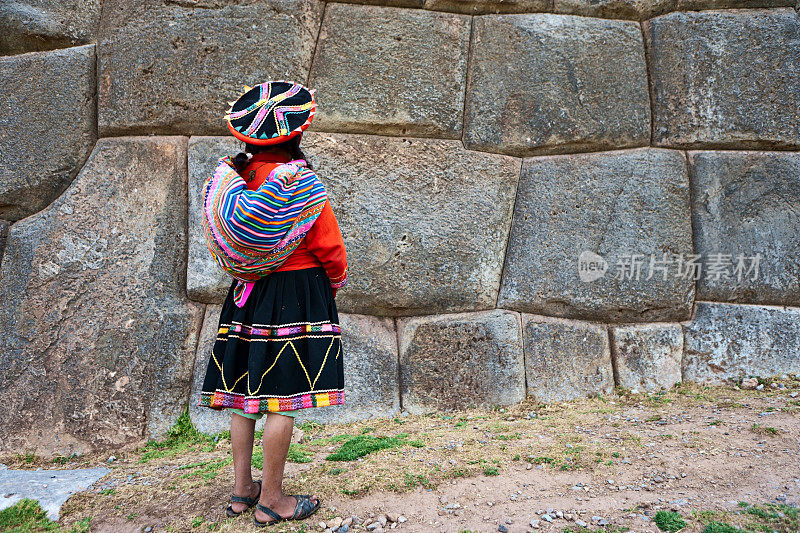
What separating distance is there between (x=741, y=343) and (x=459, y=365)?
1878mm

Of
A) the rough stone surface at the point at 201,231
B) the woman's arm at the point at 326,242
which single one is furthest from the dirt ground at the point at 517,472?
the woman's arm at the point at 326,242

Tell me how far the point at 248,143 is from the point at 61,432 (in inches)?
86.3

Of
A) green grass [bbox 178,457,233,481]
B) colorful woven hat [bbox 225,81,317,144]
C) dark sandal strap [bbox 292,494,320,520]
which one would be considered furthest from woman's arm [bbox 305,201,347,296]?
green grass [bbox 178,457,233,481]

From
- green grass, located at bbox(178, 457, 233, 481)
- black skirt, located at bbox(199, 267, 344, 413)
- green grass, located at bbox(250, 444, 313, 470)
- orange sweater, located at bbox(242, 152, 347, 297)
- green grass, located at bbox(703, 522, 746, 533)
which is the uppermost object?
orange sweater, located at bbox(242, 152, 347, 297)

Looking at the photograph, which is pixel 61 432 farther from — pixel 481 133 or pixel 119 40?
pixel 481 133

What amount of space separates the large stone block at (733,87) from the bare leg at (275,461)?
323 centimetres

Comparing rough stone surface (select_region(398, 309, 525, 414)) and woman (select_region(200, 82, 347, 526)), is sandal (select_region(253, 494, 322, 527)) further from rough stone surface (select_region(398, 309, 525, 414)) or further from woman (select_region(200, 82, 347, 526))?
rough stone surface (select_region(398, 309, 525, 414))

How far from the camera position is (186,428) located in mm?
3480

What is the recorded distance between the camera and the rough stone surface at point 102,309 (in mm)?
3404

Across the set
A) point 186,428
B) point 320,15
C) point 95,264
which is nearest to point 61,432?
point 186,428

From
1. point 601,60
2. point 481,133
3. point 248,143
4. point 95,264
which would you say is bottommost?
point 95,264

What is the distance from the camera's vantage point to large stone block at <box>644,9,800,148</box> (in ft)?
13.3

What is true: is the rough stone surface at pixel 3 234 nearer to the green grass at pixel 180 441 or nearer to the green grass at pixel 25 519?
the green grass at pixel 180 441

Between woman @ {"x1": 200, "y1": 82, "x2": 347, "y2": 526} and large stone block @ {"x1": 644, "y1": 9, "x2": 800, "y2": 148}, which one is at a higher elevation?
large stone block @ {"x1": 644, "y1": 9, "x2": 800, "y2": 148}
